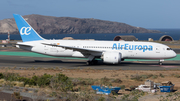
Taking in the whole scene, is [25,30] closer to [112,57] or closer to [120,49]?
[112,57]

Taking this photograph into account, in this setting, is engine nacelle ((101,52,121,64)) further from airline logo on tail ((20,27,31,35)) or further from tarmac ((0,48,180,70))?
airline logo on tail ((20,27,31,35))

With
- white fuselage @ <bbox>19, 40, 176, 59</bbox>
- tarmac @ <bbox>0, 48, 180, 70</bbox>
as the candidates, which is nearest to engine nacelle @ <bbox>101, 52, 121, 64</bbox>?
tarmac @ <bbox>0, 48, 180, 70</bbox>

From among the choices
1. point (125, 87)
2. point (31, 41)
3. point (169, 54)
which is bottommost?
point (125, 87)

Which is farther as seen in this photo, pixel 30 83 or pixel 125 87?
pixel 125 87

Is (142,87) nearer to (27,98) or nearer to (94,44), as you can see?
(27,98)

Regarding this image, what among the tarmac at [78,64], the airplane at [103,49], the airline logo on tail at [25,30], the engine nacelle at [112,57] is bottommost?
the tarmac at [78,64]

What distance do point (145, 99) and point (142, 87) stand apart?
438cm

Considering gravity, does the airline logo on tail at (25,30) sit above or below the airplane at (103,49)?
above

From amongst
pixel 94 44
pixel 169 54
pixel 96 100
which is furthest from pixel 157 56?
pixel 96 100

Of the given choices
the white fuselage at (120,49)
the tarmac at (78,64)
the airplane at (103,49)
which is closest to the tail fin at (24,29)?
the airplane at (103,49)

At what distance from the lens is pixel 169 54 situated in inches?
1393

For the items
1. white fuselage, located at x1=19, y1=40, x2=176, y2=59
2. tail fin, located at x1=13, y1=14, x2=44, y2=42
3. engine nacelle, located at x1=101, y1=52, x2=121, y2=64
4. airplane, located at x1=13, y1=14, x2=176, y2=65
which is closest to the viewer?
engine nacelle, located at x1=101, y1=52, x2=121, y2=64

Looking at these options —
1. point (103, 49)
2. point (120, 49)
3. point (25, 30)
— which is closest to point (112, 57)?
point (120, 49)

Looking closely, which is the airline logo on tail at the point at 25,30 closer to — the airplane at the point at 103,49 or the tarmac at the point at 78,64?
the airplane at the point at 103,49
